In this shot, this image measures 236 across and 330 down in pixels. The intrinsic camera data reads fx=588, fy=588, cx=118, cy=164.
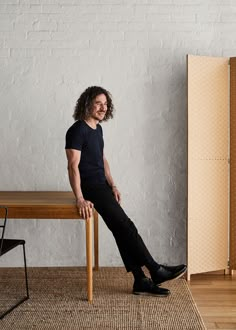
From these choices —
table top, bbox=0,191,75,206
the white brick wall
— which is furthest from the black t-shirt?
the white brick wall

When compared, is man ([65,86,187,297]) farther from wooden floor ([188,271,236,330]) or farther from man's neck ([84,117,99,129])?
wooden floor ([188,271,236,330])

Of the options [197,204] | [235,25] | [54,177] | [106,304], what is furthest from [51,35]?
[106,304]

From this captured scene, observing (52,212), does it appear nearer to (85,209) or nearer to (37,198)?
(85,209)

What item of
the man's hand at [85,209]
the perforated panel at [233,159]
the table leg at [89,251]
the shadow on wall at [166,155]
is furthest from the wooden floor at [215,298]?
the man's hand at [85,209]

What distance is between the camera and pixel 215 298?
423 cm

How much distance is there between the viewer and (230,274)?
4941mm

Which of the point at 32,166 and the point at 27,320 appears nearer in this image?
the point at 27,320

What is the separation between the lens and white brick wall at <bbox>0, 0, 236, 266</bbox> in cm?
498

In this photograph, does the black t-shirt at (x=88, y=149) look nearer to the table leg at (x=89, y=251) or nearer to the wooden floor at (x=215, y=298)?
the table leg at (x=89, y=251)

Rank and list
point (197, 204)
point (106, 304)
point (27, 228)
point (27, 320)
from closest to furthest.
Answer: point (27, 320)
point (106, 304)
point (197, 204)
point (27, 228)

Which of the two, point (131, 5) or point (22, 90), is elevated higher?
point (131, 5)

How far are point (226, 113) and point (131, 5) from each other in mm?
1219

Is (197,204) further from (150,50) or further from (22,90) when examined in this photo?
(22,90)

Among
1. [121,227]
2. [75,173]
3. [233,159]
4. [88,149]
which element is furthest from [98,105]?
[233,159]
